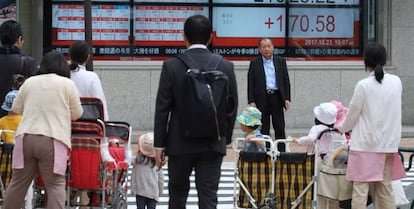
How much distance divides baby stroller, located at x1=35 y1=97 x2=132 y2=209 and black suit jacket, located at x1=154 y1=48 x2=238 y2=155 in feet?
4.12

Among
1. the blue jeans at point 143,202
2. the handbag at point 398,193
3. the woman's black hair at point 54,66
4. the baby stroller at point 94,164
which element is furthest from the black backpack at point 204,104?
the blue jeans at point 143,202

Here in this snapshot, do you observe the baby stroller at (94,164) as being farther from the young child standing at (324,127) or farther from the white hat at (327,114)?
the white hat at (327,114)

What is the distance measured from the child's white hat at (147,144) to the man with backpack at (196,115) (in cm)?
182

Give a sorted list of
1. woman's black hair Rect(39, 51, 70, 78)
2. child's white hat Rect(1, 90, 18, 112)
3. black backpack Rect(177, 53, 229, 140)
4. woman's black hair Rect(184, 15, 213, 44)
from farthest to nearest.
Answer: child's white hat Rect(1, 90, 18, 112) < woman's black hair Rect(39, 51, 70, 78) < woman's black hair Rect(184, 15, 213, 44) < black backpack Rect(177, 53, 229, 140)

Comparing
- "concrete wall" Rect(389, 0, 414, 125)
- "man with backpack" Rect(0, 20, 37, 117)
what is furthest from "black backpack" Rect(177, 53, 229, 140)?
"concrete wall" Rect(389, 0, 414, 125)

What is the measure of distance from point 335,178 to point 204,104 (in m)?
2.10

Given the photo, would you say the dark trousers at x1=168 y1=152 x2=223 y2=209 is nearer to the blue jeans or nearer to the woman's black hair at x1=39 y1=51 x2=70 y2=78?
the woman's black hair at x1=39 y1=51 x2=70 y2=78

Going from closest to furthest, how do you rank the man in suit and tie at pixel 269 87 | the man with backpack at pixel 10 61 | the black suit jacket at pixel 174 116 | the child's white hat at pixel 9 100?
the black suit jacket at pixel 174 116
the child's white hat at pixel 9 100
the man with backpack at pixel 10 61
the man in suit and tie at pixel 269 87

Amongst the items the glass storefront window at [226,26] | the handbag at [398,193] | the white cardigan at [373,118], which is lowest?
the handbag at [398,193]

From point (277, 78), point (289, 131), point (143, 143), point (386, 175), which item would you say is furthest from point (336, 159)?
point (289, 131)

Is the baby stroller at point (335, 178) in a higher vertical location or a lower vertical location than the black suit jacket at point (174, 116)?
lower

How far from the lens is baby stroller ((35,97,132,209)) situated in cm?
900

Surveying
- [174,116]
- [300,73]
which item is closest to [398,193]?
[174,116]

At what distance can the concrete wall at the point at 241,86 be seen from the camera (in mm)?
18750
